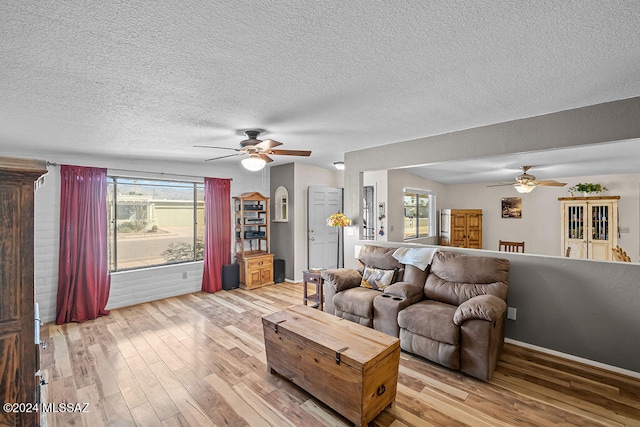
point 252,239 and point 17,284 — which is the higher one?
point 17,284

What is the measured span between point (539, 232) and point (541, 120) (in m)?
4.89

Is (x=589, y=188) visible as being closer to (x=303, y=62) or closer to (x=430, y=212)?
(x=430, y=212)

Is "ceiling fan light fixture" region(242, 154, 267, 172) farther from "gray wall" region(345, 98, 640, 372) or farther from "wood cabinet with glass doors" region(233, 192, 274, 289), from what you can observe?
"wood cabinet with glass doors" region(233, 192, 274, 289)

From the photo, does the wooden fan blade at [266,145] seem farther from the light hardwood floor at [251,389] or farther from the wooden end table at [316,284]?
the light hardwood floor at [251,389]

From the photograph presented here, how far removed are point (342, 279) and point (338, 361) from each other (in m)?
1.67

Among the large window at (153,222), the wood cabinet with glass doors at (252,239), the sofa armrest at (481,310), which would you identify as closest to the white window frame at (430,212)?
the wood cabinet with glass doors at (252,239)

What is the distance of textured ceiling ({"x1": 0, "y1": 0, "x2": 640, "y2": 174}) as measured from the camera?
129cm

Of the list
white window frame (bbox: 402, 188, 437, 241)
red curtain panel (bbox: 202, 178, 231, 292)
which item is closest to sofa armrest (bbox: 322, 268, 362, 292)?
red curtain panel (bbox: 202, 178, 231, 292)

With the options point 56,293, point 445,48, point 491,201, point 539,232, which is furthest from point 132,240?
point 539,232

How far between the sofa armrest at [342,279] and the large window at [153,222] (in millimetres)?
3000

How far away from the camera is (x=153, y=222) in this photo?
503 centimetres

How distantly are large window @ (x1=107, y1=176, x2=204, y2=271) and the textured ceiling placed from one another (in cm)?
182

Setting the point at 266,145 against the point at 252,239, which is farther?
the point at 252,239

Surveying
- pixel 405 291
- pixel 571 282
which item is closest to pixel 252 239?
pixel 405 291
